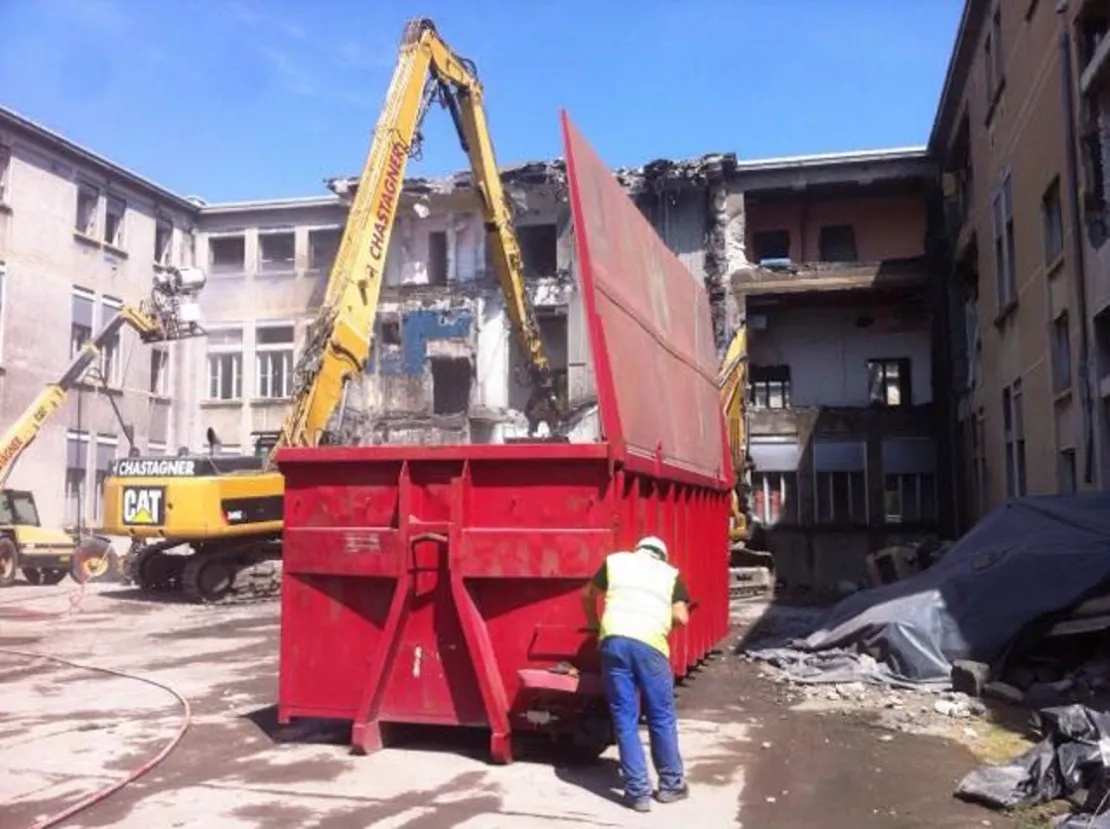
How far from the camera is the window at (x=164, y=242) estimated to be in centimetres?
3156

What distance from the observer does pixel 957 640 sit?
31.0 ft

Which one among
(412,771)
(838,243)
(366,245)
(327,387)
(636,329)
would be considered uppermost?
(838,243)

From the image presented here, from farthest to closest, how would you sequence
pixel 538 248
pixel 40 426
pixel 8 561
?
pixel 538 248, pixel 40 426, pixel 8 561

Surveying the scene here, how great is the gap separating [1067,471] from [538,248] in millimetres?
17900

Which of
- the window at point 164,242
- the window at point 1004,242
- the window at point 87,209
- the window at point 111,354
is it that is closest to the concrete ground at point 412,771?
the window at point 1004,242

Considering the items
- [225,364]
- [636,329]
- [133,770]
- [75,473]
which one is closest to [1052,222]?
[636,329]

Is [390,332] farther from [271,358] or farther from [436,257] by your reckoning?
[271,358]

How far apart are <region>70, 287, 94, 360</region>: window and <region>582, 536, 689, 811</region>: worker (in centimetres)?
2498

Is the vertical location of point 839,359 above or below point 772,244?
below

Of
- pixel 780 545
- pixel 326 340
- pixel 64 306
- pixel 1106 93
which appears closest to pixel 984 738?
pixel 1106 93

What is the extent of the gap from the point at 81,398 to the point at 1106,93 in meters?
24.5

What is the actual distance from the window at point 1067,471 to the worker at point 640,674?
10311 millimetres

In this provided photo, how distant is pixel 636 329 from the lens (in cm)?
826

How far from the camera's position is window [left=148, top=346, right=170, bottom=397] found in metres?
30.8
